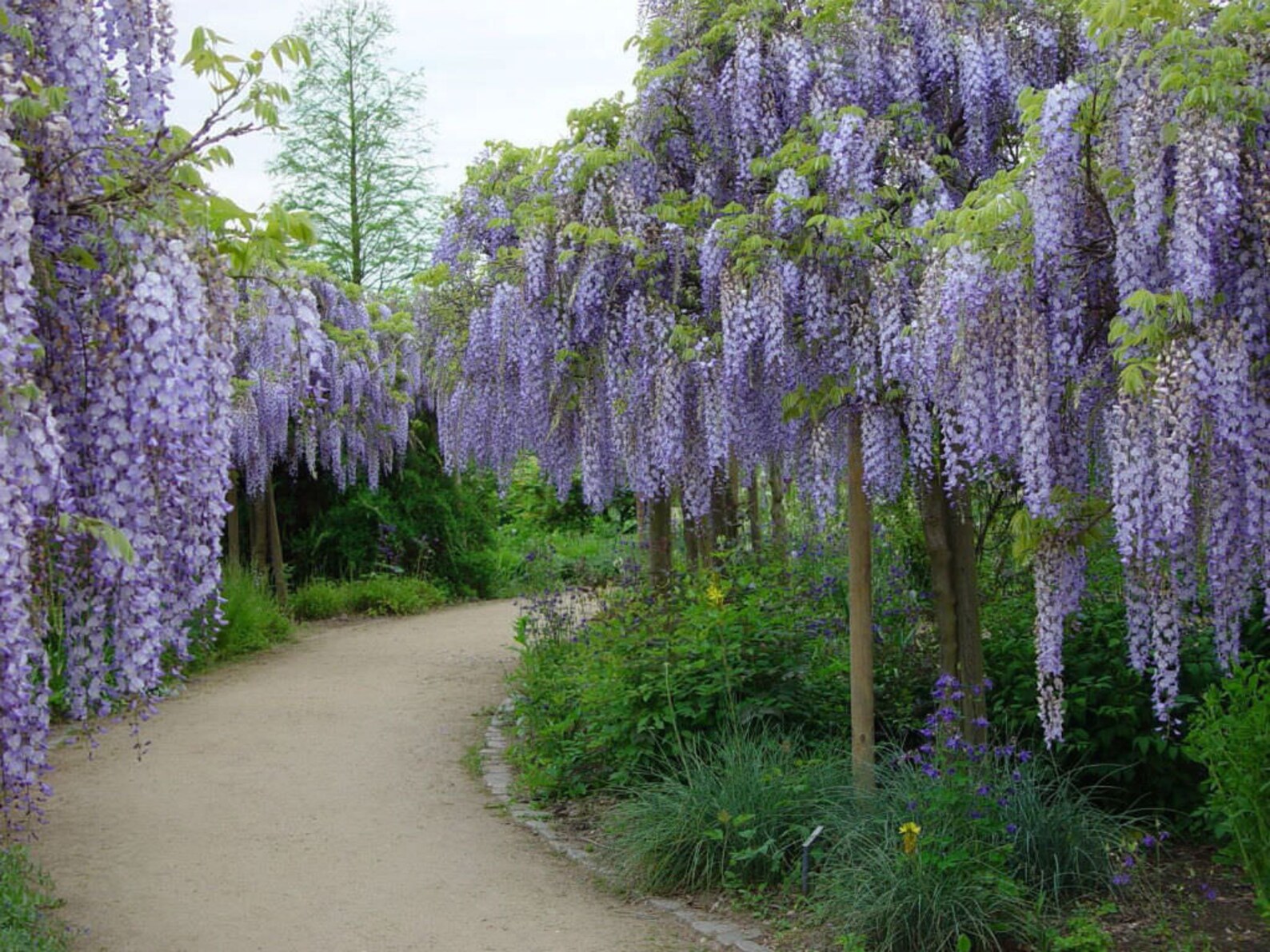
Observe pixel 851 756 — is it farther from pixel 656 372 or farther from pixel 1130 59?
pixel 1130 59

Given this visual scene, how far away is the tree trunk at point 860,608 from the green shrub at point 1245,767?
160cm

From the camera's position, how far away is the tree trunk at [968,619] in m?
5.89

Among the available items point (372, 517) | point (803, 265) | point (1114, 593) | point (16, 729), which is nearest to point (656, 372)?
point (803, 265)

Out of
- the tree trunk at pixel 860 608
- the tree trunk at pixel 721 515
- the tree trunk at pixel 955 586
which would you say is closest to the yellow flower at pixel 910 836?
the tree trunk at pixel 860 608

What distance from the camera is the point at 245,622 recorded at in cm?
1216

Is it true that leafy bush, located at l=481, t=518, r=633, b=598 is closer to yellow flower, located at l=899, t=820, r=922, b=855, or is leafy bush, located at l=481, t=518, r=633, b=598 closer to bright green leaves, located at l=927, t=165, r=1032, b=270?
yellow flower, located at l=899, t=820, r=922, b=855

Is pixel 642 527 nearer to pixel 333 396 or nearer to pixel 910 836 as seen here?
pixel 910 836

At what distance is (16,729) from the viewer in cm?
276

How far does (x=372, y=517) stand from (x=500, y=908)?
11.2m

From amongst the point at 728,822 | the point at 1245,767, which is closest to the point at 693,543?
the point at 728,822

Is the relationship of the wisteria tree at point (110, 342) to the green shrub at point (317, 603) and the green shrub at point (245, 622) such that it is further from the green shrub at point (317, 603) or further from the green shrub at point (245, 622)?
the green shrub at point (317, 603)

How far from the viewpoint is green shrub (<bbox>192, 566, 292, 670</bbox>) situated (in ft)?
38.4

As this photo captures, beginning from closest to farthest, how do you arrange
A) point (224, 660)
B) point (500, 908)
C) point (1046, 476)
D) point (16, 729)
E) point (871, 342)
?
point (16, 729)
point (1046, 476)
point (500, 908)
point (871, 342)
point (224, 660)

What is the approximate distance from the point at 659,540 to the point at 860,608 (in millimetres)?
2991
